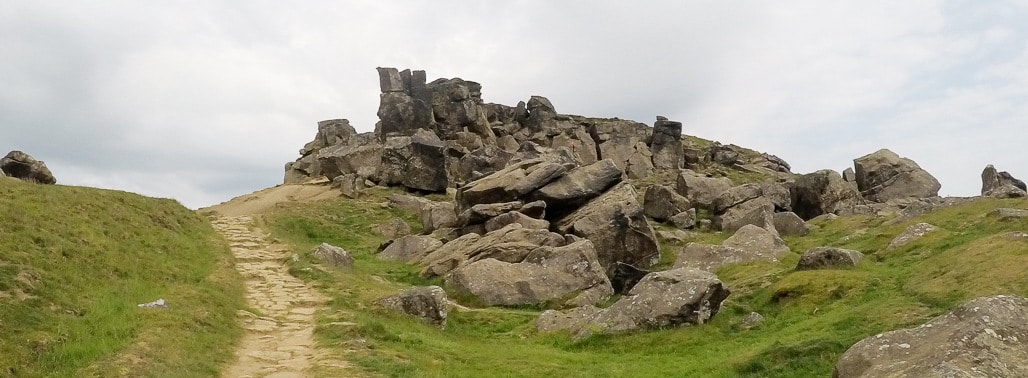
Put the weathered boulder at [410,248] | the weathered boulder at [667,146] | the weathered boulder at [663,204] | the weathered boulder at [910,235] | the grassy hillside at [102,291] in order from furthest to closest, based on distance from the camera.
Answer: the weathered boulder at [667,146] < the weathered boulder at [663,204] < the weathered boulder at [410,248] < the weathered boulder at [910,235] < the grassy hillside at [102,291]

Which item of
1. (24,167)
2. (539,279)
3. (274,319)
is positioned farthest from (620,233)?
(24,167)

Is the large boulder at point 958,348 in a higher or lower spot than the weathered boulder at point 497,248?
lower

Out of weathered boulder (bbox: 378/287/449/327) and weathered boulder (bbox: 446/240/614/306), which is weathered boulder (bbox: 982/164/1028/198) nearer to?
weathered boulder (bbox: 446/240/614/306)

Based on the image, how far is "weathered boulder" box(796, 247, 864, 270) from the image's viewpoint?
30.4 meters

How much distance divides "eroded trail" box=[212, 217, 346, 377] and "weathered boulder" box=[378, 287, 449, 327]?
2.97 meters

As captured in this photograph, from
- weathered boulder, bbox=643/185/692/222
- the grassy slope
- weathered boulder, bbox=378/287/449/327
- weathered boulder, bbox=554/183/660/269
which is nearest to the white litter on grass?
the grassy slope

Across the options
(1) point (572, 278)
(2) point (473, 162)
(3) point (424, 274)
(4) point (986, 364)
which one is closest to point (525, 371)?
(4) point (986, 364)

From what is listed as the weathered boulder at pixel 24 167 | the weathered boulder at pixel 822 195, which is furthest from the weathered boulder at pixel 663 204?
the weathered boulder at pixel 24 167

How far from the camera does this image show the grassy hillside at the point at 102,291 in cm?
1609

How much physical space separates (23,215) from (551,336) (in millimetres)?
19789

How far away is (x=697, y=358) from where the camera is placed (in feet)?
70.8

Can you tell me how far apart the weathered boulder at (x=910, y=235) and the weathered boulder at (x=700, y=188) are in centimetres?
3062

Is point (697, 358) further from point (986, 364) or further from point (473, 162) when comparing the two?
point (473, 162)

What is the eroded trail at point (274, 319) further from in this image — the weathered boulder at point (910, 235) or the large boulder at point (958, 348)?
the weathered boulder at point (910, 235)
